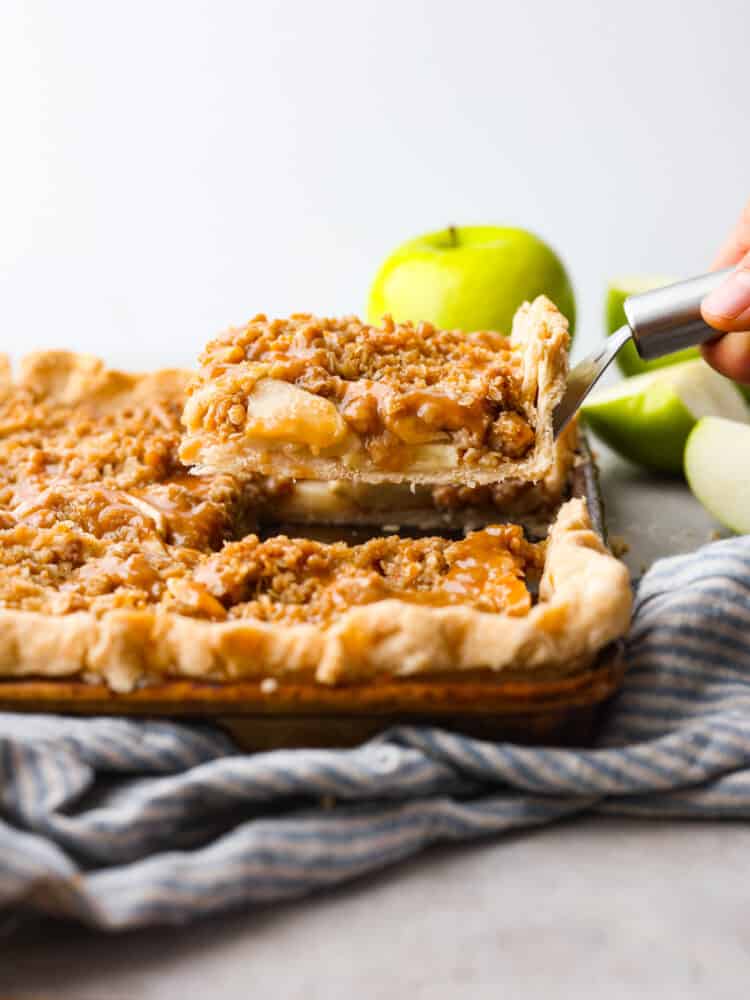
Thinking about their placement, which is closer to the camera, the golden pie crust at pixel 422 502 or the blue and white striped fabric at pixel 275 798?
the blue and white striped fabric at pixel 275 798

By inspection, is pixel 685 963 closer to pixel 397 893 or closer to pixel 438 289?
pixel 397 893

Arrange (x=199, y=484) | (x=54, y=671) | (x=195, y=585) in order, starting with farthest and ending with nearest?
1. (x=199, y=484)
2. (x=195, y=585)
3. (x=54, y=671)

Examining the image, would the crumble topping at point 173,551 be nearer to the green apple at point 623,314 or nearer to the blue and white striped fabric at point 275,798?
the blue and white striped fabric at point 275,798

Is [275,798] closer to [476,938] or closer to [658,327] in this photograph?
[476,938]

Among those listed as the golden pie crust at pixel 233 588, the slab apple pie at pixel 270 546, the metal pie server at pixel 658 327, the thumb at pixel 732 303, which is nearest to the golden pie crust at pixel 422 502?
the slab apple pie at pixel 270 546

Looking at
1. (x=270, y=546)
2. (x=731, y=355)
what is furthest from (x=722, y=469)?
(x=270, y=546)

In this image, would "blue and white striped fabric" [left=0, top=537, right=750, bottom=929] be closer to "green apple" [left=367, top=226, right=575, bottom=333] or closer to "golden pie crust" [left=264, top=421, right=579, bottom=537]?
"golden pie crust" [left=264, top=421, right=579, bottom=537]

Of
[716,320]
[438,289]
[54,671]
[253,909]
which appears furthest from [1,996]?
[438,289]

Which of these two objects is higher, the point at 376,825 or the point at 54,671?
the point at 54,671
